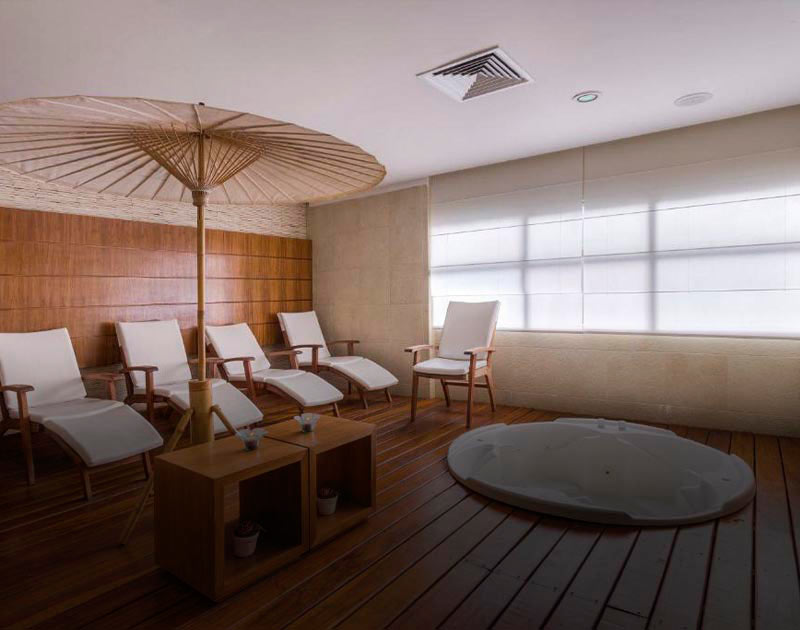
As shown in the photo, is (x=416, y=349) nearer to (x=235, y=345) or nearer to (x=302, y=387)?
(x=302, y=387)

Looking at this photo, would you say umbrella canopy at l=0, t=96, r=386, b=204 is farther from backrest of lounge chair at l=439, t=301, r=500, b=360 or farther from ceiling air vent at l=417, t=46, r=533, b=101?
backrest of lounge chair at l=439, t=301, r=500, b=360

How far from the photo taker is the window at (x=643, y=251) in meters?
3.59

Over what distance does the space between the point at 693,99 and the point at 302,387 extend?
3457mm

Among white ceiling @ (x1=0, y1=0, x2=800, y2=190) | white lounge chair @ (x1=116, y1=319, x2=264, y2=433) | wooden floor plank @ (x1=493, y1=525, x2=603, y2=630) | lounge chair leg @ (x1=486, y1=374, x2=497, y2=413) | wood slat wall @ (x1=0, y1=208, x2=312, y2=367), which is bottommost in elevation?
wooden floor plank @ (x1=493, y1=525, x2=603, y2=630)

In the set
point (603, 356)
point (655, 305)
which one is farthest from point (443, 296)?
point (655, 305)

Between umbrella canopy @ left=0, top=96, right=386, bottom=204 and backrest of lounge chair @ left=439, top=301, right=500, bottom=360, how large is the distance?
2469 mm

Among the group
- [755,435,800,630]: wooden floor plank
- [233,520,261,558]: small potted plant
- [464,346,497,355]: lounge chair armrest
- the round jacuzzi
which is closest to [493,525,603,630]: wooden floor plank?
the round jacuzzi

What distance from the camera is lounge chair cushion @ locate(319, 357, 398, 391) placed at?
459cm

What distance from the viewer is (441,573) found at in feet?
5.99

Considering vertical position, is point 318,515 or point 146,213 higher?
point 146,213

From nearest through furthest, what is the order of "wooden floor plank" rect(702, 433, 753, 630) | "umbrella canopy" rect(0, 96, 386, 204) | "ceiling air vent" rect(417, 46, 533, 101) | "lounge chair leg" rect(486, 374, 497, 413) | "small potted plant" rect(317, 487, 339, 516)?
1. "umbrella canopy" rect(0, 96, 386, 204)
2. "wooden floor plank" rect(702, 433, 753, 630)
3. "small potted plant" rect(317, 487, 339, 516)
4. "ceiling air vent" rect(417, 46, 533, 101)
5. "lounge chair leg" rect(486, 374, 497, 413)

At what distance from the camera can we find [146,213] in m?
4.57

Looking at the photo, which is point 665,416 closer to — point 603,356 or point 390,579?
point 603,356

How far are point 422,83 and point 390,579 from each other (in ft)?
8.65
